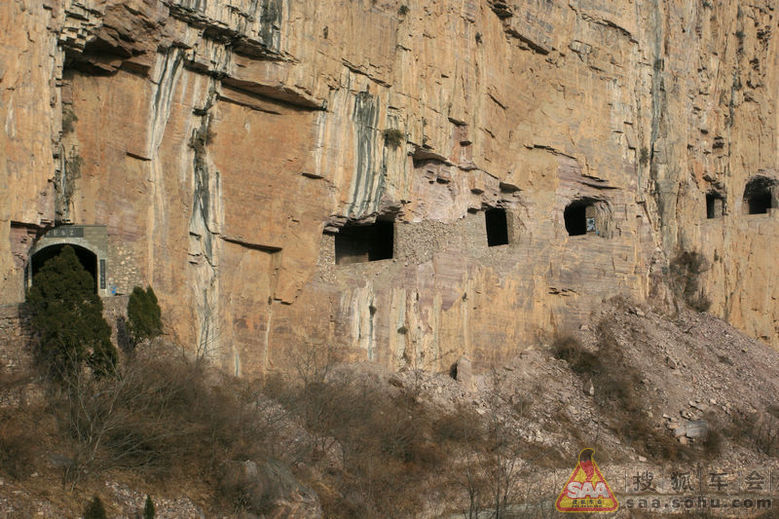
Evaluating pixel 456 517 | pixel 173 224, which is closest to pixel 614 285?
pixel 456 517

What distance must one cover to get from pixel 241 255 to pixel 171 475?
267 inches

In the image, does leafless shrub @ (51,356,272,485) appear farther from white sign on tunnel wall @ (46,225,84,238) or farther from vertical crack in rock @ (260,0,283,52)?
vertical crack in rock @ (260,0,283,52)

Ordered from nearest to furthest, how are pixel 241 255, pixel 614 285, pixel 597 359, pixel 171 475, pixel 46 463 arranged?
pixel 46 463
pixel 171 475
pixel 241 255
pixel 597 359
pixel 614 285

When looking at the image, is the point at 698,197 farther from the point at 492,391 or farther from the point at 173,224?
the point at 173,224

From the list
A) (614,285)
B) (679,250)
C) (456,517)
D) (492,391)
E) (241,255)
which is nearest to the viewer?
(456,517)

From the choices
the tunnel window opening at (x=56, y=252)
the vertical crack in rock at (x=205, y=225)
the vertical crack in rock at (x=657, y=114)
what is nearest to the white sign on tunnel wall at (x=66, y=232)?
the tunnel window opening at (x=56, y=252)

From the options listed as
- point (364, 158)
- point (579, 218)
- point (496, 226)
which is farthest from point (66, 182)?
point (579, 218)

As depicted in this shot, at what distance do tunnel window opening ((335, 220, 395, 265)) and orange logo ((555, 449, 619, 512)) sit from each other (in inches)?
292

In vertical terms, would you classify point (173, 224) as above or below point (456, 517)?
above

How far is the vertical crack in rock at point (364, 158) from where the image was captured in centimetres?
2200

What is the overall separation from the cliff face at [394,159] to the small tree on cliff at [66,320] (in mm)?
611

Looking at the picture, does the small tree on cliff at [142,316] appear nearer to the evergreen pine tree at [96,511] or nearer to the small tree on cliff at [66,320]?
the small tree on cliff at [66,320]

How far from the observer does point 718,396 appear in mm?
24359

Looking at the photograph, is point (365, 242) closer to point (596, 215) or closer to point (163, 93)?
point (163, 93)
